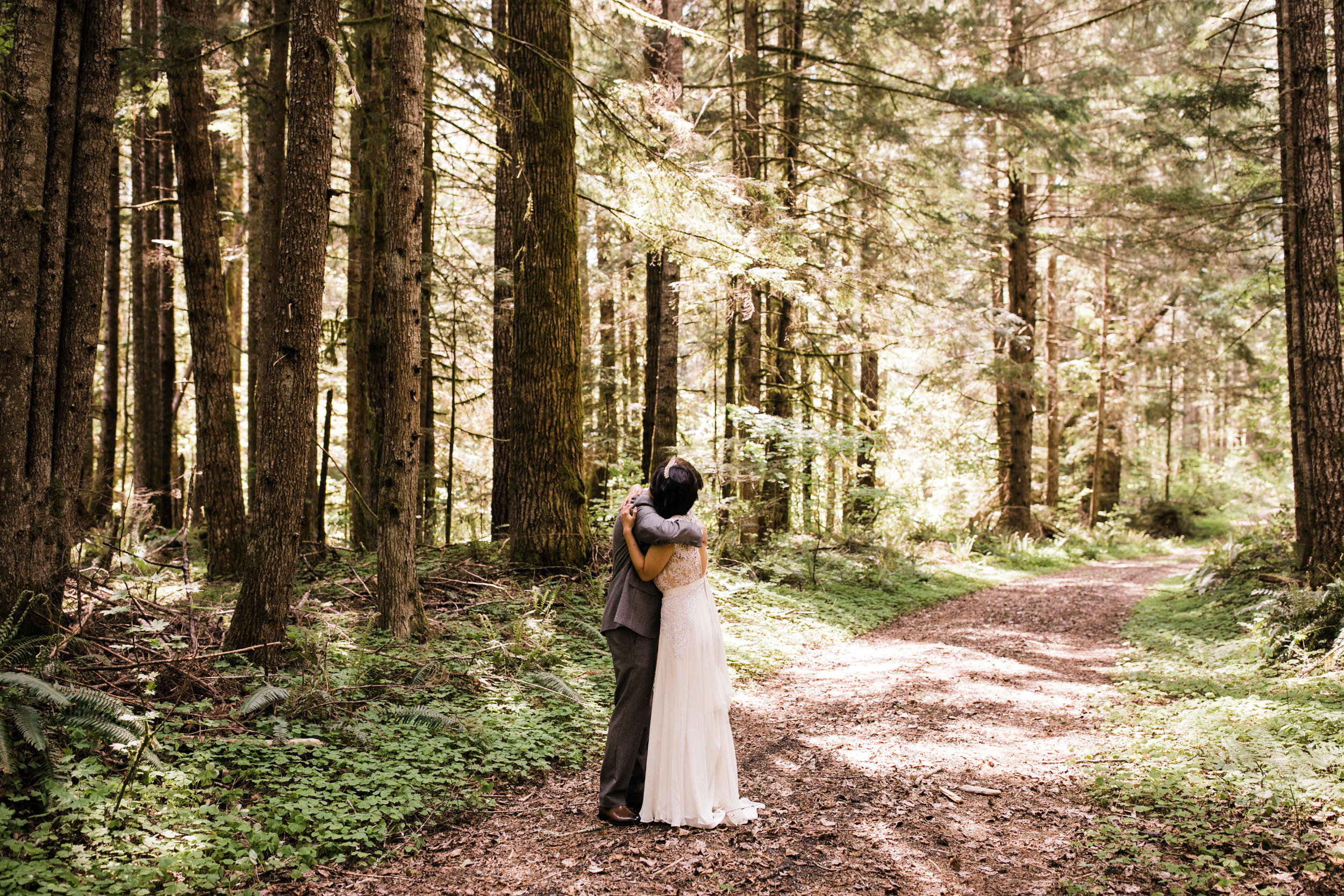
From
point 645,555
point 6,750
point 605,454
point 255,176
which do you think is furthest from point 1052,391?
point 6,750

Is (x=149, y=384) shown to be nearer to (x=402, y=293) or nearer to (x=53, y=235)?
(x=402, y=293)

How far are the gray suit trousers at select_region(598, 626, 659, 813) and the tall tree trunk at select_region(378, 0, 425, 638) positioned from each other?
8.85 feet

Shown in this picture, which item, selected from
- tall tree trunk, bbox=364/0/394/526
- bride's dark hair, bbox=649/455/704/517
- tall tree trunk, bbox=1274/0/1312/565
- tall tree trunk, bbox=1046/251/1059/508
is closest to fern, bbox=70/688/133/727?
bride's dark hair, bbox=649/455/704/517

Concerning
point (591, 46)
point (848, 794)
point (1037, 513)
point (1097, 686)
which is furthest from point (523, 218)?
point (1037, 513)

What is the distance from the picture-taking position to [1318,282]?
895 cm

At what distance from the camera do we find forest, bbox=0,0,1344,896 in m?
3.90

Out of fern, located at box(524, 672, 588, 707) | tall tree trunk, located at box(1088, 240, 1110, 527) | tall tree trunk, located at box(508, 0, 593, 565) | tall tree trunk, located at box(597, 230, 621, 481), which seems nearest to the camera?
fern, located at box(524, 672, 588, 707)

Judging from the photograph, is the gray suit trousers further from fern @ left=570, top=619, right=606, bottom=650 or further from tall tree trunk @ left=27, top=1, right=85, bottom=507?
tall tree trunk @ left=27, top=1, right=85, bottom=507

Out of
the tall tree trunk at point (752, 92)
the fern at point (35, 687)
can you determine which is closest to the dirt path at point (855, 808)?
the fern at point (35, 687)

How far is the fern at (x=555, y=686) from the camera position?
5.92 metres

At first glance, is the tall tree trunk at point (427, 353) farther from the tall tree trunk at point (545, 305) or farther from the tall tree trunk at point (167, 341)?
the tall tree trunk at point (167, 341)

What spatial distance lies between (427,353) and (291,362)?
195 inches

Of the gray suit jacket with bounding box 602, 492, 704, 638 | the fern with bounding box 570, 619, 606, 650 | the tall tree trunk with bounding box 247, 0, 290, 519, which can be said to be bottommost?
the fern with bounding box 570, 619, 606, 650

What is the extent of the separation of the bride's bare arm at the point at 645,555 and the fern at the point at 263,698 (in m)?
2.44
